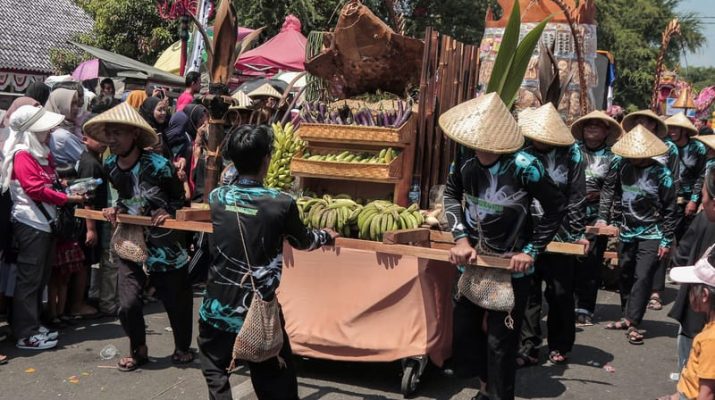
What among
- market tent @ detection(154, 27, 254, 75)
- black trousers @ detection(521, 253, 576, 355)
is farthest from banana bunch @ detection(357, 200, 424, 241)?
market tent @ detection(154, 27, 254, 75)

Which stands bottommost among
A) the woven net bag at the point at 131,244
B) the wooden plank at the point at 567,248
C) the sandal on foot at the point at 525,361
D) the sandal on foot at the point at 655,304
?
the sandal on foot at the point at 655,304

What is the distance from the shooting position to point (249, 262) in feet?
11.4

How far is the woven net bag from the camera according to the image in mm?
4996

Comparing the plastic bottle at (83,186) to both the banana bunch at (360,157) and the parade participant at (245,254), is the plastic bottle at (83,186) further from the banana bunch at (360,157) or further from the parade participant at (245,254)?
→ the parade participant at (245,254)

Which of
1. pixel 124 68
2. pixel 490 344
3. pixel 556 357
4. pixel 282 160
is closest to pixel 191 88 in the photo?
pixel 282 160

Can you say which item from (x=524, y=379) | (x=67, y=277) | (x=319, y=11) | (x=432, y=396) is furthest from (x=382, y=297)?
(x=319, y=11)

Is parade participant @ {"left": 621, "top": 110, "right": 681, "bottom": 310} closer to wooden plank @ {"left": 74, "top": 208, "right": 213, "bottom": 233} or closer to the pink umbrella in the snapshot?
wooden plank @ {"left": 74, "top": 208, "right": 213, "bottom": 233}

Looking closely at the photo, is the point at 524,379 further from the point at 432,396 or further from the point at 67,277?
the point at 67,277

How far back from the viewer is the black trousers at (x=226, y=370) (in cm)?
359

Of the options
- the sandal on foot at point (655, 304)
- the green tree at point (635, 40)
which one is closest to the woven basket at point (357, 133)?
the sandal on foot at point (655, 304)

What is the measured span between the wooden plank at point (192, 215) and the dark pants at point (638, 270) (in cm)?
377

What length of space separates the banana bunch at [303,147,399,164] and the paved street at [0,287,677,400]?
1.59m

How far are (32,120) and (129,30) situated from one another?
15797mm

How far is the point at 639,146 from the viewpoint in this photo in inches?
239
